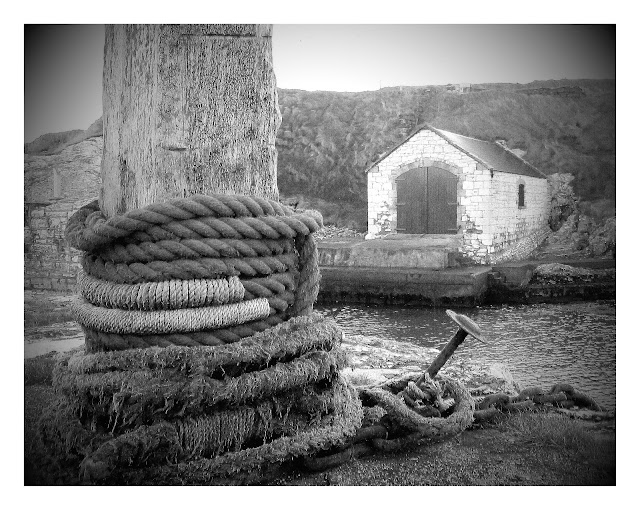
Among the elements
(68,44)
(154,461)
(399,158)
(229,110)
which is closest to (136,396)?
(154,461)

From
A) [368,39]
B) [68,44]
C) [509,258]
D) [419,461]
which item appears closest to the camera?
[419,461]

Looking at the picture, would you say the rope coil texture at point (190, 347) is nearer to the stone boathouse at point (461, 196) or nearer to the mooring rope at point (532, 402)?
the mooring rope at point (532, 402)

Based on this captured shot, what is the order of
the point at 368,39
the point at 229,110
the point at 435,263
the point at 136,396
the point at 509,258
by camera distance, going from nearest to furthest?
the point at 136,396
the point at 229,110
the point at 368,39
the point at 509,258
the point at 435,263

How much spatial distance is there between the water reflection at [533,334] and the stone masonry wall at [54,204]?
1814mm

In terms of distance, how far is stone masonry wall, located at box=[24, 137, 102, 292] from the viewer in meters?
1.84

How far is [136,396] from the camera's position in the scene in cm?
112

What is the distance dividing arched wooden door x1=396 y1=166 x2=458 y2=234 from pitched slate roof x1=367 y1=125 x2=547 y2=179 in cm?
27

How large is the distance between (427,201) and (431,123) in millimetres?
679

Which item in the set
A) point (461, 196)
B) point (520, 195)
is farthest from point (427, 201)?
point (520, 195)

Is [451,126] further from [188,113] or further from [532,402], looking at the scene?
[188,113]

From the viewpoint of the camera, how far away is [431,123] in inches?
204

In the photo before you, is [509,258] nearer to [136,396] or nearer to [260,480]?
[260,480]

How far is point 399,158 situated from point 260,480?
4.65m

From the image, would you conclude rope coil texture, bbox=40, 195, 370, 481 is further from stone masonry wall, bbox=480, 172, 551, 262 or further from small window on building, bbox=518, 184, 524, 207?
small window on building, bbox=518, 184, 524, 207
